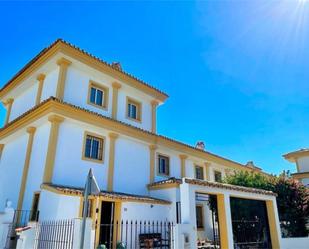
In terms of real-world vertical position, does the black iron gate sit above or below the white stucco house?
below

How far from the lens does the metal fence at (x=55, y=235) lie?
854cm

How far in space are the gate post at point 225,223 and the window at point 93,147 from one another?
6414 millimetres

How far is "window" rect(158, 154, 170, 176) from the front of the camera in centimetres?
1836

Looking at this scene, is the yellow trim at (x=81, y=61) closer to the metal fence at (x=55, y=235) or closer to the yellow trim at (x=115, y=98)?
the yellow trim at (x=115, y=98)

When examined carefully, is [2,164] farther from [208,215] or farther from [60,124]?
[208,215]

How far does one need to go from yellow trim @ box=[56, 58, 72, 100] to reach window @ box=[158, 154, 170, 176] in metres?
7.68

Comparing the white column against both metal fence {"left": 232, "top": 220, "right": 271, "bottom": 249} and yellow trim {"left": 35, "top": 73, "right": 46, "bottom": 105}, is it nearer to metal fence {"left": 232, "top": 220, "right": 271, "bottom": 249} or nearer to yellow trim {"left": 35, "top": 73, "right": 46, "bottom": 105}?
metal fence {"left": 232, "top": 220, "right": 271, "bottom": 249}

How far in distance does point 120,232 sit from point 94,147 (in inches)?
178

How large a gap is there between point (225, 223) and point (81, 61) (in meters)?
11.0

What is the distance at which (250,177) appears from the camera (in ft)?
58.6

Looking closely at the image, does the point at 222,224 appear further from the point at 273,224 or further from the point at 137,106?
the point at 137,106

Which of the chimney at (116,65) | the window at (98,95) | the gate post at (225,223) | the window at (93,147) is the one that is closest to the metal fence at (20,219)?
the window at (93,147)

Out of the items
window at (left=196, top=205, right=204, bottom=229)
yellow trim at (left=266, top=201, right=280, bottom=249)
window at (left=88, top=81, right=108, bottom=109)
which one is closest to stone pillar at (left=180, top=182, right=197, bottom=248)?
yellow trim at (left=266, top=201, right=280, bottom=249)

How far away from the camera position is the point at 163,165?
18656mm
